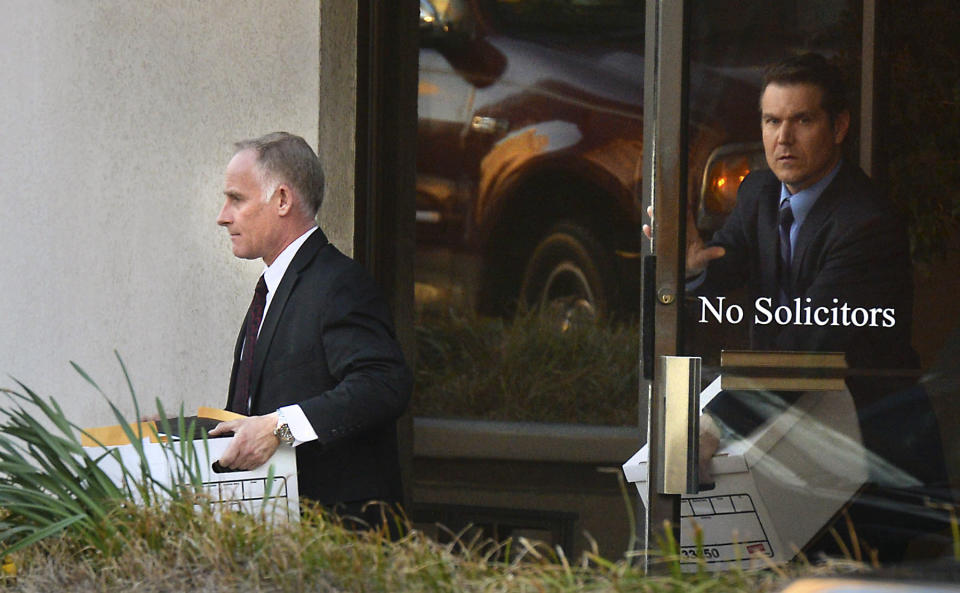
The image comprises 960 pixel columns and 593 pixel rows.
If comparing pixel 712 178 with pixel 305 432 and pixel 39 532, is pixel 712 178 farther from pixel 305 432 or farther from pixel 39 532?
pixel 39 532

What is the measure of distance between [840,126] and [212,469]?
1.80 meters

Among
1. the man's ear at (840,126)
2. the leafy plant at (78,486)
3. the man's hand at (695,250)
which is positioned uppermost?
the man's ear at (840,126)

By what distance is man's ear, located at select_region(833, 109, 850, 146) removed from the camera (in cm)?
350

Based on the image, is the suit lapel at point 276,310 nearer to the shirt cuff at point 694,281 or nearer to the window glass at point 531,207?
the shirt cuff at point 694,281

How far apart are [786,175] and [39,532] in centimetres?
201

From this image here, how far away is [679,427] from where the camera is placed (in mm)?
3330

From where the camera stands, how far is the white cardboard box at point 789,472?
3539 millimetres

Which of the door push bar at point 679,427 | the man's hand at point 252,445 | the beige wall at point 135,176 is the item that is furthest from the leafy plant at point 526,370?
the man's hand at point 252,445

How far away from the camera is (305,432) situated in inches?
125

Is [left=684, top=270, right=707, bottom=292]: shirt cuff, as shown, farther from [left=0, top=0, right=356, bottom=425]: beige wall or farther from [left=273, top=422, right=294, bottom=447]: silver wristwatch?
[left=0, top=0, right=356, bottom=425]: beige wall

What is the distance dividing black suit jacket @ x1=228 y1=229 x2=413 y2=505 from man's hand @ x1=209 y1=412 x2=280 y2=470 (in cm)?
12

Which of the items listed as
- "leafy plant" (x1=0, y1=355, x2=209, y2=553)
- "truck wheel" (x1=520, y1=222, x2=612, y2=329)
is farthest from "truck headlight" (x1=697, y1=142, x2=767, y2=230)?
"truck wheel" (x1=520, y1=222, x2=612, y2=329)

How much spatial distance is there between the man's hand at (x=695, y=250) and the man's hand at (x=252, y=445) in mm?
1089

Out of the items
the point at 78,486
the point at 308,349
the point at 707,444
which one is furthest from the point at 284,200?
the point at 707,444
